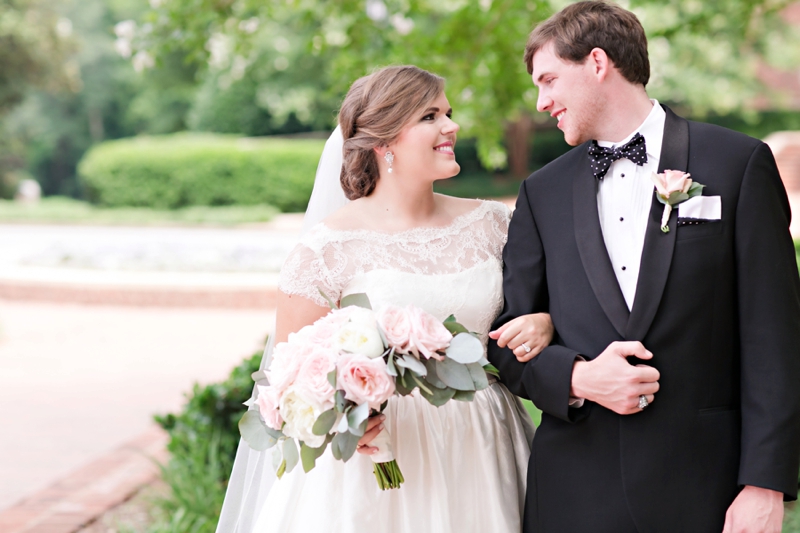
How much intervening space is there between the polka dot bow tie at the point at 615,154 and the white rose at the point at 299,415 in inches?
41.9

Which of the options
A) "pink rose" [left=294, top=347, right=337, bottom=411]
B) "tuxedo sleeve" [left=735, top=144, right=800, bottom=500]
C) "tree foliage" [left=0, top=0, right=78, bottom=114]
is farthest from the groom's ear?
"tree foliage" [left=0, top=0, right=78, bottom=114]

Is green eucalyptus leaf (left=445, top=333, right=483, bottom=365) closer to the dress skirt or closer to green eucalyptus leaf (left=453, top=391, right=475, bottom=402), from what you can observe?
green eucalyptus leaf (left=453, top=391, right=475, bottom=402)

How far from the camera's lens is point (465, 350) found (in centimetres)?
220

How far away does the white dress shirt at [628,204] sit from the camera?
7.67 feet

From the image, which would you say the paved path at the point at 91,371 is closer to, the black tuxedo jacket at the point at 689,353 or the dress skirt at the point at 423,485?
the dress skirt at the point at 423,485

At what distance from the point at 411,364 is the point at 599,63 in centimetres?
104

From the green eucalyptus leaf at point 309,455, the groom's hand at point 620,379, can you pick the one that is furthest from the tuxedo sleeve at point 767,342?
the green eucalyptus leaf at point 309,455

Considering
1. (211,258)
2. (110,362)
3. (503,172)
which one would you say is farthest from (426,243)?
(503,172)

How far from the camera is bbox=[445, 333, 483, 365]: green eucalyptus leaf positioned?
2.19m

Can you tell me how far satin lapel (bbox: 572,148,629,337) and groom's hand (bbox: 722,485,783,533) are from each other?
530 mm

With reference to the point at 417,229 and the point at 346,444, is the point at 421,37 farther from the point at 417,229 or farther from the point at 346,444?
the point at 346,444

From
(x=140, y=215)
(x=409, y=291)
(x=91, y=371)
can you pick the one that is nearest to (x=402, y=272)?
(x=409, y=291)

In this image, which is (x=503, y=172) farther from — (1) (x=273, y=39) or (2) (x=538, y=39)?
(2) (x=538, y=39)

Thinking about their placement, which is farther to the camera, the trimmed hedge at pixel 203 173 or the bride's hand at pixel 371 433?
the trimmed hedge at pixel 203 173
